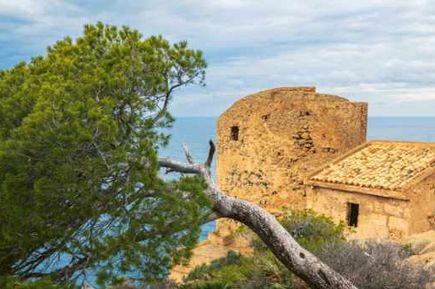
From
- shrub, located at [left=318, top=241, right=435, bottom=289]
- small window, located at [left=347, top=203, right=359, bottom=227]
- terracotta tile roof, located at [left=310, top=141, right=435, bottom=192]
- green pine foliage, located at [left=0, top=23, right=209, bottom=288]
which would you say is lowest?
small window, located at [left=347, top=203, right=359, bottom=227]

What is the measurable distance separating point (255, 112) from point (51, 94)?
1550 centimetres

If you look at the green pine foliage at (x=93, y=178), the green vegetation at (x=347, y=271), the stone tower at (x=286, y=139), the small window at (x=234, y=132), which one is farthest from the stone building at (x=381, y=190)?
the green pine foliage at (x=93, y=178)

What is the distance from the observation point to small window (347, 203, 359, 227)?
671 inches

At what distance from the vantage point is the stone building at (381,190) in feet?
51.5

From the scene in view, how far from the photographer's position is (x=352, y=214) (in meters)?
17.3

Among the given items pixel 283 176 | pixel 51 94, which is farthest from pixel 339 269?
pixel 283 176

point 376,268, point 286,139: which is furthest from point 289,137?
point 376,268

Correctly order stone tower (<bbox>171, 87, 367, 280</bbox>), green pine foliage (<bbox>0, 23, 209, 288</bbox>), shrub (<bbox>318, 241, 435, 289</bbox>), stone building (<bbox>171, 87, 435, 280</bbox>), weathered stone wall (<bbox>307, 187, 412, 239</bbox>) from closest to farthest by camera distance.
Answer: green pine foliage (<bbox>0, 23, 209, 288</bbox>), shrub (<bbox>318, 241, 435, 289</bbox>), weathered stone wall (<bbox>307, 187, 412, 239</bbox>), stone building (<bbox>171, 87, 435, 280</bbox>), stone tower (<bbox>171, 87, 367, 280</bbox>)

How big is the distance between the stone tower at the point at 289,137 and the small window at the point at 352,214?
354cm

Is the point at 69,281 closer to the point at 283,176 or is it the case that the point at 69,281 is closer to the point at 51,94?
the point at 51,94

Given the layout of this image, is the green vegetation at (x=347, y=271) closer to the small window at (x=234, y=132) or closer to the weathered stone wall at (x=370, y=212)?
the weathered stone wall at (x=370, y=212)

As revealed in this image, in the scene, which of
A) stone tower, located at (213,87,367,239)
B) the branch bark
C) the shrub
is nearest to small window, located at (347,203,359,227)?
stone tower, located at (213,87,367,239)

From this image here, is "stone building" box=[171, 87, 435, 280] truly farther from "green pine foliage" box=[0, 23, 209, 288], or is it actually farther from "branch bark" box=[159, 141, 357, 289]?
"green pine foliage" box=[0, 23, 209, 288]

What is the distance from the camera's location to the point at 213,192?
29.8 feet
